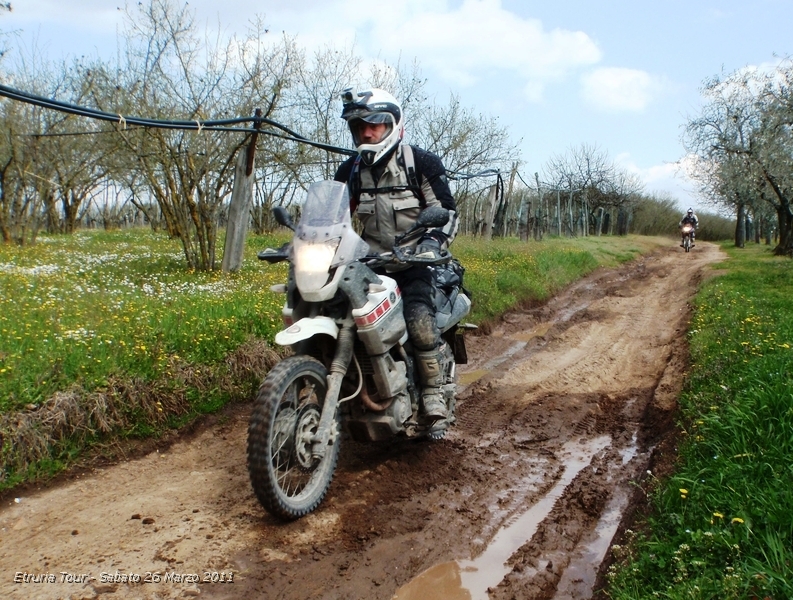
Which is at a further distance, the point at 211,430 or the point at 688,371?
the point at 688,371

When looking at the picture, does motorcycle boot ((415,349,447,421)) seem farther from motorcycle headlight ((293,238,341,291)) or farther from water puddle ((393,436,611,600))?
motorcycle headlight ((293,238,341,291))

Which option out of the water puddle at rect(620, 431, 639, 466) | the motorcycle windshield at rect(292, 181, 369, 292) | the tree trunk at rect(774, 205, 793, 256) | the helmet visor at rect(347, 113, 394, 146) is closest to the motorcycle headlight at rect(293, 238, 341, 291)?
the motorcycle windshield at rect(292, 181, 369, 292)

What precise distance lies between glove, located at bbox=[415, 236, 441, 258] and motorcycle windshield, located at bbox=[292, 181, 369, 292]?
396mm

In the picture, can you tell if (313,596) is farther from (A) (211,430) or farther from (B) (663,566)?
(A) (211,430)

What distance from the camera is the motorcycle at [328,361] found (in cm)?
367

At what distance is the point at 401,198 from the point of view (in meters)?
4.84

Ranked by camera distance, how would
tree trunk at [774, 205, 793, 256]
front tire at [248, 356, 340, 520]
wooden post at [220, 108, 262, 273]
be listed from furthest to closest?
1. tree trunk at [774, 205, 793, 256]
2. wooden post at [220, 108, 262, 273]
3. front tire at [248, 356, 340, 520]

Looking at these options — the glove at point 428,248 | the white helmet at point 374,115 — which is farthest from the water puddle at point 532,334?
the white helmet at point 374,115

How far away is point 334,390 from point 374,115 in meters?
1.98

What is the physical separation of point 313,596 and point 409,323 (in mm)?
2021

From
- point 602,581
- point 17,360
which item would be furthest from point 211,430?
point 602,581

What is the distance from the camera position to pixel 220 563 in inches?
135

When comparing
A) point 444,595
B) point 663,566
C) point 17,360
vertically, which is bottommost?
point 444,595

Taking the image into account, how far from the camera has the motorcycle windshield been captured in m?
3.96
